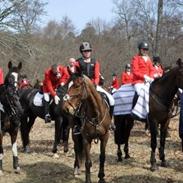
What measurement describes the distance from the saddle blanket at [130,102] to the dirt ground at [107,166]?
1.20 m

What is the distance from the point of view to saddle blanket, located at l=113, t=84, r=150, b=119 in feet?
30.8

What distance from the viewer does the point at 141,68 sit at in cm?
996

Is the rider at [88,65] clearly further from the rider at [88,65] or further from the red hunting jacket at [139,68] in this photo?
the red hunting jacket at [139,68]

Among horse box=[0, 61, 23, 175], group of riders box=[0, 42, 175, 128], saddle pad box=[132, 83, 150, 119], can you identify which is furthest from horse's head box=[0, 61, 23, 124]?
saddle pad box=[132, 83, 150, 119]

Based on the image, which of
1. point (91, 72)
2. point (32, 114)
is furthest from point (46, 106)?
point (91, 72)

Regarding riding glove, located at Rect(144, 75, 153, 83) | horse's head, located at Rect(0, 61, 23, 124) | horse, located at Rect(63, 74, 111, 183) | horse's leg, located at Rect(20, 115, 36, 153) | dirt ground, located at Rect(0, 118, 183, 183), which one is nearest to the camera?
horse, located at Rect(63, 74, 111, 183)

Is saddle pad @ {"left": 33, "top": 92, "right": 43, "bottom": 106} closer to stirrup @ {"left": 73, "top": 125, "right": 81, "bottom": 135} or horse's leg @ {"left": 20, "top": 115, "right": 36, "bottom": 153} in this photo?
horse's leg @ {"left": 20, "top": 115, "right": 36, "bottom": 153}

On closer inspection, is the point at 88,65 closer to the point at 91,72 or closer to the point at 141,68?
the point at 91,72

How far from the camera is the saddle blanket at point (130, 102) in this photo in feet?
30.8

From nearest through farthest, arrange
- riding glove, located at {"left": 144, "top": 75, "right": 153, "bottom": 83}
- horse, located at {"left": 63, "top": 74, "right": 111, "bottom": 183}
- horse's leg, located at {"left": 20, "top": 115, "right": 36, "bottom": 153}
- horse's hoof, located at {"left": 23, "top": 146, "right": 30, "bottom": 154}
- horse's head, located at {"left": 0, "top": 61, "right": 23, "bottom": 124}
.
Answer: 1. horse, located at {"left": 63, "top": 74, "right": 111, "bottom": 183}
2. horse's head, located at {"left": 0, "top": 61, "right": 23, "bottom": 124}
3. riding glove, located at {"left": 144, "top": 75, "right": 153, "bottom": 83}
4. horse's hoof, located at {"left": 23, "top": 146, "right": 30, "bottom": 154}
5. horse's leg, located at {"left": 20, "top": 115, "right": 36, "bottom": 153}

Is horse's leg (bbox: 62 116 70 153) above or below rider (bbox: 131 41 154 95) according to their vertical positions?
below

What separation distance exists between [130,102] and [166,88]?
110 centimetres

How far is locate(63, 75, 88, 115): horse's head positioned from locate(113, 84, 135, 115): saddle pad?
2.53 m

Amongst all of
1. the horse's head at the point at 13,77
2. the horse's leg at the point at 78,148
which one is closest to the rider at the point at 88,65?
the horse's leg at the point at 78,148
